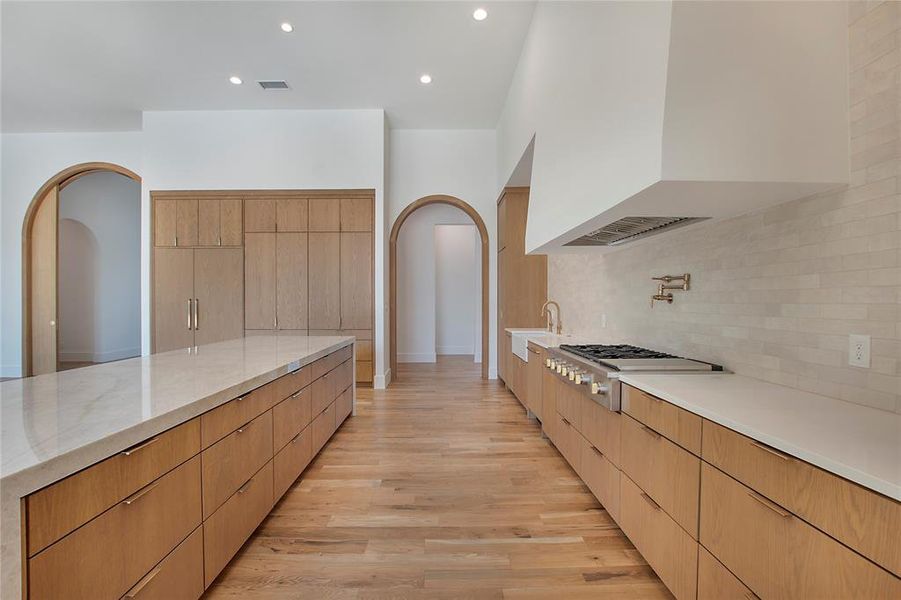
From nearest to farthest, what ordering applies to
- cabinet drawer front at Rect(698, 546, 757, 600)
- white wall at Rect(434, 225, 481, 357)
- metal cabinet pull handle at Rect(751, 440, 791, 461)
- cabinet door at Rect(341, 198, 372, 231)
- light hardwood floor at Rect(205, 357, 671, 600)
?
metal cabinet pull handle at Rect(751, 440, 791, 461) < cabinet drawer front at Rect(698, 546, 757, 600) < light hardwood floor at Rect(205, 357, 671, 600) < cabinet door at Rect(341, 198, 372, 231) < white wall at Rect(434, 225, 481, 357)

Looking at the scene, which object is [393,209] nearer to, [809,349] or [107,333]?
[809,349]

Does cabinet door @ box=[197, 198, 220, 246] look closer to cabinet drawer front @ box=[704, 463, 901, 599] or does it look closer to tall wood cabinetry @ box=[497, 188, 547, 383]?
tall wood cabinetry @ box=[497, 188, 547, 383]

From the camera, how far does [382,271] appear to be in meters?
5.28

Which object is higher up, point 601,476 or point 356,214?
point 356,214

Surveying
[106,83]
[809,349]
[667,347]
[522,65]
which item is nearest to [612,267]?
[667,347]

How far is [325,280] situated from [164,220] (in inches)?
92.3

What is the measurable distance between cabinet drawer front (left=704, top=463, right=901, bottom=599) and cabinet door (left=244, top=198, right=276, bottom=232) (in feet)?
17.9

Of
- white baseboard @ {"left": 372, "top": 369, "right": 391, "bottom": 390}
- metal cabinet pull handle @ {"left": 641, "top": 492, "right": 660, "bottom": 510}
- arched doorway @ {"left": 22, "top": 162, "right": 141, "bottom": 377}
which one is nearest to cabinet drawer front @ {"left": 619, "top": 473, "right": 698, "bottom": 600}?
metal cabinet pull handle @ {"left": 641, "top": 492, "right": 660, "bottom": 510}

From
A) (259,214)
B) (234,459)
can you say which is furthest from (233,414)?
(259,214)

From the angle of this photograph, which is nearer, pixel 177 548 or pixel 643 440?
pixel 177 548

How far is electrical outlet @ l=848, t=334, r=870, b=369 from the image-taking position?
125 cm

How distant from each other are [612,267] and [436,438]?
2.01 m

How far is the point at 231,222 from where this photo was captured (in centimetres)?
532

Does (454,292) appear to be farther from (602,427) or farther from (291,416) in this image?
(602,427)
